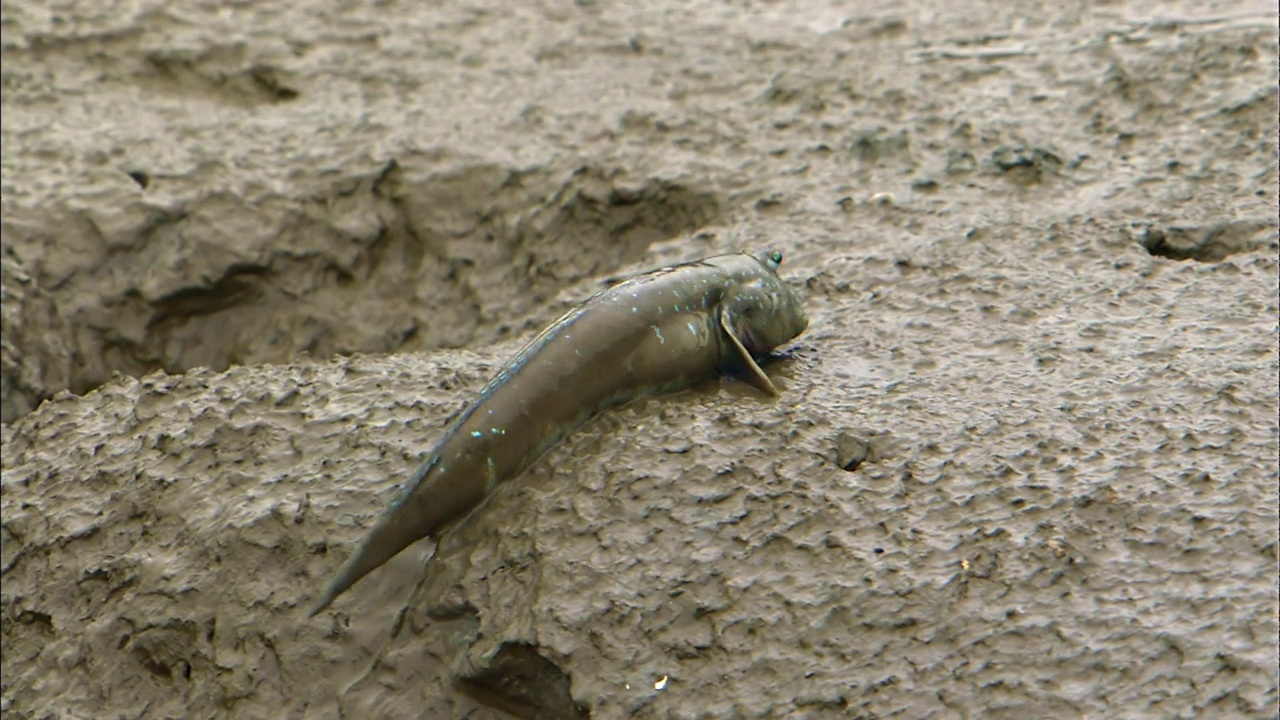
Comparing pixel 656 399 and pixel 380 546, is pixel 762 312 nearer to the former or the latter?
pixel 656 399

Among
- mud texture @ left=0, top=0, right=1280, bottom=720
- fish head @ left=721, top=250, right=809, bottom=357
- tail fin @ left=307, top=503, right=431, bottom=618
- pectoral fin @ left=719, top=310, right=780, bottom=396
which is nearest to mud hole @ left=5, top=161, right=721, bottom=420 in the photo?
mud texture @ left=0, top=0, right=1280, bottom=720

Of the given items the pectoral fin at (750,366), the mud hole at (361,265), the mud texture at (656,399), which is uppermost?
the pectoral fin at (750,366)

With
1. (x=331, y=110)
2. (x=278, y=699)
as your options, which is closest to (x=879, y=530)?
(x=278, y=699)

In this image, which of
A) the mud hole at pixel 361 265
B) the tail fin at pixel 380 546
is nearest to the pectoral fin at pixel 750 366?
the tail fin at pixel 380 546

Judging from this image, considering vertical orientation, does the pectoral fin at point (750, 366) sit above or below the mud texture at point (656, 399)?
above

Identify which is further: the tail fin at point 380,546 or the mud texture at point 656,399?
the tail fin at point 380,546

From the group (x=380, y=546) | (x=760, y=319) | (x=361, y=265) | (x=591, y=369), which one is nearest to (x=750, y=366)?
(x=760, y=319)

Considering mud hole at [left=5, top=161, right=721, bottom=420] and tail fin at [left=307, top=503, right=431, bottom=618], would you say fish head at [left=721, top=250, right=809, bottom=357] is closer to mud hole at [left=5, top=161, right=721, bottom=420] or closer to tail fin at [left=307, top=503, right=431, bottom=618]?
tail fin at [left=307, top=503, right=431, bottom=618]

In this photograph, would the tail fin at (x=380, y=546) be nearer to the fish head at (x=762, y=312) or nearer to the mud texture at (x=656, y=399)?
the mud texture at (x=656, y=399)
